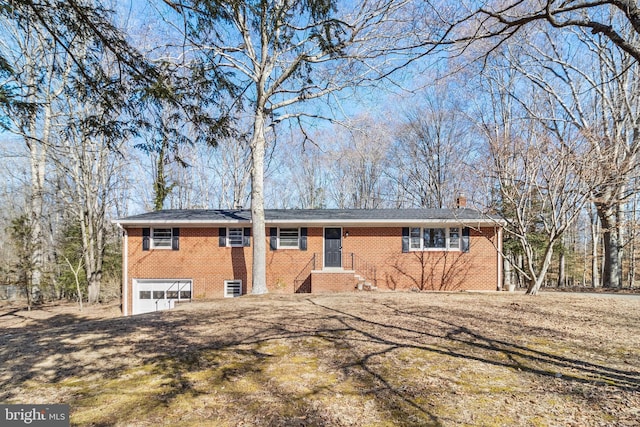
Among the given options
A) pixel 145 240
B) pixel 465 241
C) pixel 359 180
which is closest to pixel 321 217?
pixel 465 241

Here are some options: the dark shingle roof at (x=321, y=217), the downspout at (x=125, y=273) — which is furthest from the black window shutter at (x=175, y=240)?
the downspout at (x=125, y=273)

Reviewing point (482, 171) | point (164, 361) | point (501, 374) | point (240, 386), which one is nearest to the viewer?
point (240, 386)

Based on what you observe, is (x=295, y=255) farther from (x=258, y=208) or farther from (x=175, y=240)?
(x=175, y=240)

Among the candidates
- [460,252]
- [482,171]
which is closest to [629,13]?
[482,171]

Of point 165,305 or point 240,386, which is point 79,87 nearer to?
point 240,386

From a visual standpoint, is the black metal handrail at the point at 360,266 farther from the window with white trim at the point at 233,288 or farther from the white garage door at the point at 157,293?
the white garage door at the point at 157,293

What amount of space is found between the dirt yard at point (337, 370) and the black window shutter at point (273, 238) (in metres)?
7.28

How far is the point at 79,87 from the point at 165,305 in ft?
36.6

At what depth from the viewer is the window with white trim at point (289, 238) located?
1377 cm

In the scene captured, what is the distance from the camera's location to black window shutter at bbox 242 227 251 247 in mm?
13797

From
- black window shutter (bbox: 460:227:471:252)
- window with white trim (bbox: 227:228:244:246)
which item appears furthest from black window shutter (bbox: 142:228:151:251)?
black window shutter (bbox: 460:227:471:252)

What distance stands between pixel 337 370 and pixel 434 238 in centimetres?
1109

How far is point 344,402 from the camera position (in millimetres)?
2891

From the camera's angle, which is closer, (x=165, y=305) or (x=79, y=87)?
(x=79, y=87)
